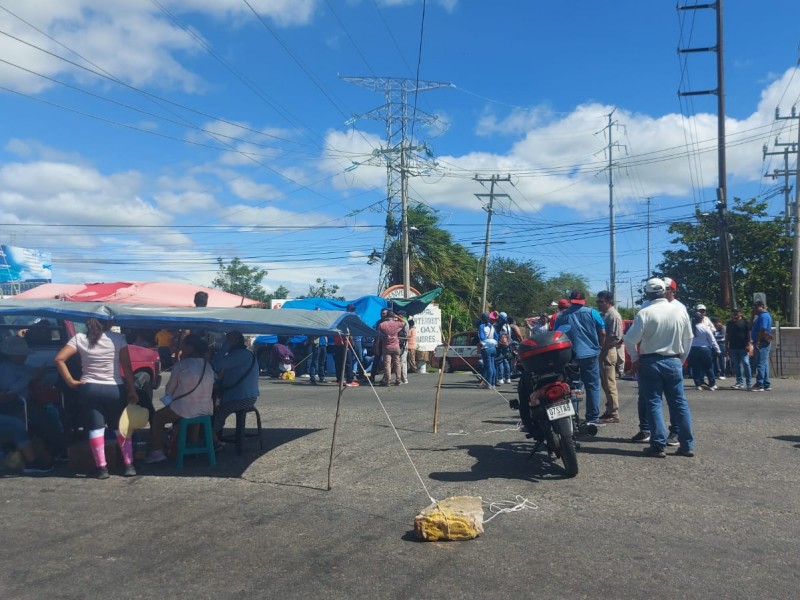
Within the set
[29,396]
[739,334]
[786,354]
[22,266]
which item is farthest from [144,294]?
[22,266]

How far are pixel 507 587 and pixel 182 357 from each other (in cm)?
507

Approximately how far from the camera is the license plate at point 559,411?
6.73m

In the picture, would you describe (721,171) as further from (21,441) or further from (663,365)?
(21,441)

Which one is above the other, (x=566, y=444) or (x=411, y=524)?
(x=566, y=444)

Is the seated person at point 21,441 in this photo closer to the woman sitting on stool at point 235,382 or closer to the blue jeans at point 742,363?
the woman sitting on stool at point 235,382

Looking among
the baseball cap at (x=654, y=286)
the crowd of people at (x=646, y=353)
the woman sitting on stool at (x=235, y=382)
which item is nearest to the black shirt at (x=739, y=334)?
the crowd of people at (x=646, y=353)

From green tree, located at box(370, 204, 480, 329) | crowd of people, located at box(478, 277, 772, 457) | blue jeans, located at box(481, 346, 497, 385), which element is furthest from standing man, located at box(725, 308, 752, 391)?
green tree, located at box(370, 204, 480, 329)

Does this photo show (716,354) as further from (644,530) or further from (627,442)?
(644,530)

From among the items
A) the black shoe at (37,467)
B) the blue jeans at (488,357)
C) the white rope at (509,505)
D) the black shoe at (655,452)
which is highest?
the blue jeans at (488,357)

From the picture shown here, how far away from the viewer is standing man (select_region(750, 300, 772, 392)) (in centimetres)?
1409

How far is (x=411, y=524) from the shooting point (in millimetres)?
5629

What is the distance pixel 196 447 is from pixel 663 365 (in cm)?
522

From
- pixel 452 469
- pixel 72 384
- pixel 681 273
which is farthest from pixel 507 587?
pixel 681 273

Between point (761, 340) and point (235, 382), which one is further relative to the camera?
point (761, 340)
